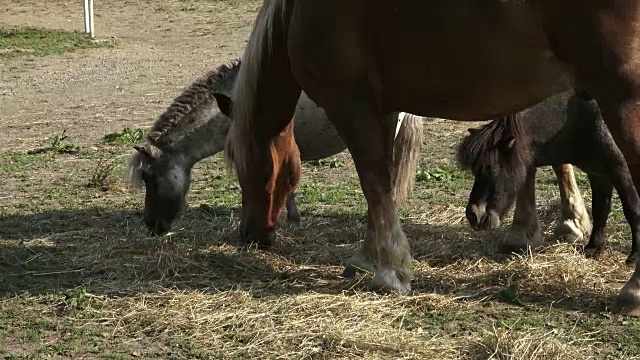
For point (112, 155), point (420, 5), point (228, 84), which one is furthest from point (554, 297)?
point (112, 155)

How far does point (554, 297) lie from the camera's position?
500 cm

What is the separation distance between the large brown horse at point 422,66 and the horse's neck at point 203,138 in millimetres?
1828

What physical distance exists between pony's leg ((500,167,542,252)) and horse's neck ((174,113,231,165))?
7.81 feet

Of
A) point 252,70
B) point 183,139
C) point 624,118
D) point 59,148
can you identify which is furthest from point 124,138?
point 624,118

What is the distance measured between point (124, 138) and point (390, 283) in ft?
18.2

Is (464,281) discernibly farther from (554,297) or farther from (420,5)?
(420,5)

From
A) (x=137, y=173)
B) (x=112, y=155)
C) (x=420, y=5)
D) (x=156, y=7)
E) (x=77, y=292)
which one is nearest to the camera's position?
(x=420, y=5)

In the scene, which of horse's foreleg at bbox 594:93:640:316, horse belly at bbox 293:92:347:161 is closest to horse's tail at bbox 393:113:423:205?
horse belly at bbox 293:92:347:161

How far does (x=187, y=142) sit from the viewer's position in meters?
7.44

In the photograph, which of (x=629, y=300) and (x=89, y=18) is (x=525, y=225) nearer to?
(x=629, y=300)

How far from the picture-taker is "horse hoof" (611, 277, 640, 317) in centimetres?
464

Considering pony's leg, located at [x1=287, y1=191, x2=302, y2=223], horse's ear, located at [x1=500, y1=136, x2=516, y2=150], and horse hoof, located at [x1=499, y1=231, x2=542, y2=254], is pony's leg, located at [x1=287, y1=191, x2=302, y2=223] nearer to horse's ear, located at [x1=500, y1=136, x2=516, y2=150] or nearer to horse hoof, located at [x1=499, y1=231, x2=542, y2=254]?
horse hoof, located at [x1=499, y1=231, x2=542, y2=254]

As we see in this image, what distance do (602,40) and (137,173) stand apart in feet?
13.3

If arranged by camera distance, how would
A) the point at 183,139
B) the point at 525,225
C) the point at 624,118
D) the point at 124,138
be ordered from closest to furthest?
1. the point at 624,118
2. the point at 525,225
3. the point at 183,139
4. the point at 124,138
